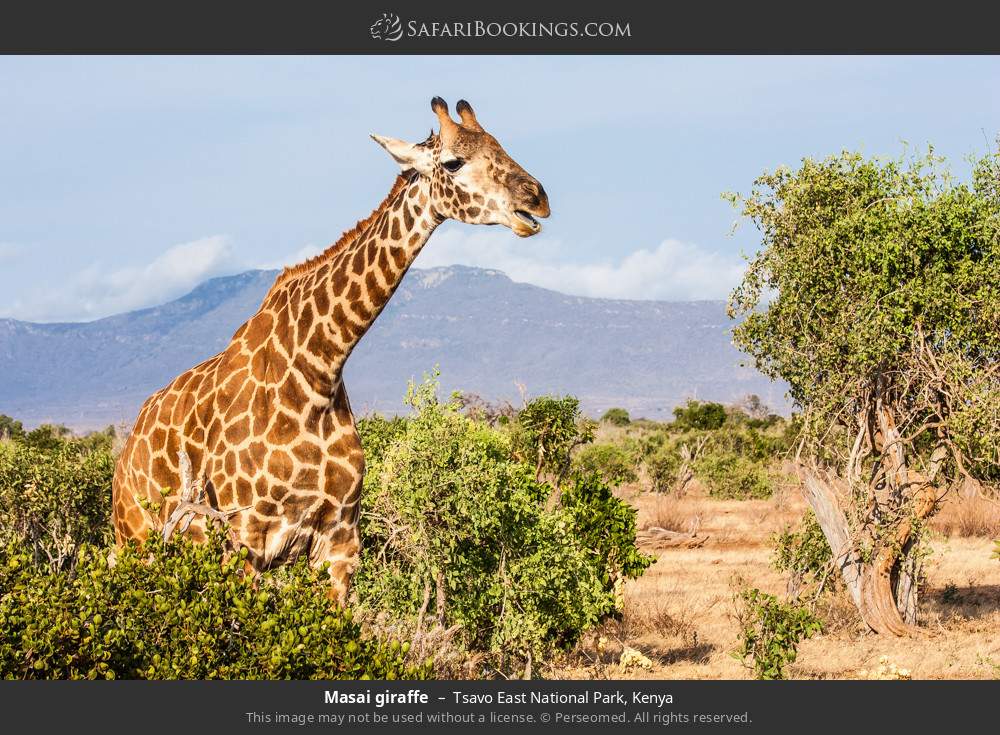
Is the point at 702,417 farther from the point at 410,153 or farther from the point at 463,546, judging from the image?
the point at 410,153

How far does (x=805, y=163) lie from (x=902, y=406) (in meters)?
3.11

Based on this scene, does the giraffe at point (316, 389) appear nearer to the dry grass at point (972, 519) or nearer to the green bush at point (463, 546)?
the green bush at point (463, 546)

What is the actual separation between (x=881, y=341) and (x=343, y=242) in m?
7.03

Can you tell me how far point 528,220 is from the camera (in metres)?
7.30

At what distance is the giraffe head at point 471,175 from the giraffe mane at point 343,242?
0.46 feet

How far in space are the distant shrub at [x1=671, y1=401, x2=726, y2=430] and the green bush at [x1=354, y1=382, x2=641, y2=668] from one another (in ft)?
132

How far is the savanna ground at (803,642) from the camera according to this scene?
12.9 meters

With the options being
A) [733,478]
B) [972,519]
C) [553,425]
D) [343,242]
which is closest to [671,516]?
[733,478]

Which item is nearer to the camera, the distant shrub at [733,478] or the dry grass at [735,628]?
the dry grass at [735,628]

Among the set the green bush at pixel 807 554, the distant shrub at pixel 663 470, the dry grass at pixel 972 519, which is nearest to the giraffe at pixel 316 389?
the green bush at pixel 807 554

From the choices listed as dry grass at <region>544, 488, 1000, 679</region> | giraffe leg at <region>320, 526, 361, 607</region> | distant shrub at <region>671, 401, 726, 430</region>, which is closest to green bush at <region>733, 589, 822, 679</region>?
dry grass at <region>544, 488, 1000, 679</region>

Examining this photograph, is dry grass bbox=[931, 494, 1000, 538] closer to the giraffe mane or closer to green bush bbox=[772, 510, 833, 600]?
green bush bbox=[772, 510, 833, 600]
